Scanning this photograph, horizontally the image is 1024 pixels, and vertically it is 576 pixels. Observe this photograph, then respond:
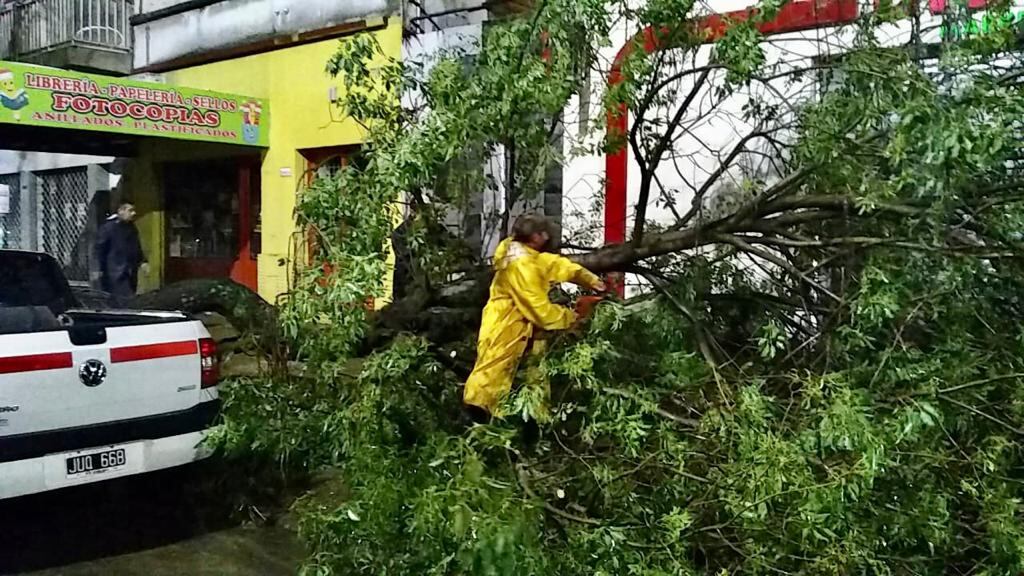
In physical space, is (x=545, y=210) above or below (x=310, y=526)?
above

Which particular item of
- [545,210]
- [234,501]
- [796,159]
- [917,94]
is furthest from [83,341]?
[917,94]

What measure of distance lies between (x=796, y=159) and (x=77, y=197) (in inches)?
531

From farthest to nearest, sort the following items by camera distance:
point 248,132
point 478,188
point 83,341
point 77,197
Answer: point 77,197
point 248,132
point 478,188
point 83,341

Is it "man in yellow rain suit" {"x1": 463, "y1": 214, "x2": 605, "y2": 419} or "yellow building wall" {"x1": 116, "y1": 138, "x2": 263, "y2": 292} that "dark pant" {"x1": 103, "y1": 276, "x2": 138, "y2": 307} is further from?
"man in yellow rain suit" {"x1": 463, "y1": 214, "x2": 605, "y2": 419}

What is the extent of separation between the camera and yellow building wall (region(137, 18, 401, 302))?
36.6 feet

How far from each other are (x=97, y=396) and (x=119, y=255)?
646 centimetres

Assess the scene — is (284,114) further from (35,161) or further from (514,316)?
(514,316)

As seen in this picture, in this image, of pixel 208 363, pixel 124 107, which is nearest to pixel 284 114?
pixel 124 107

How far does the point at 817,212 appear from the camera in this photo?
4.64 metres

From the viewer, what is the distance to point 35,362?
4.29 m

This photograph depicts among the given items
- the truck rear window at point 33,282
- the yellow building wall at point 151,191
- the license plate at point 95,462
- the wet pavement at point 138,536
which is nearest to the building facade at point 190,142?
the yellow building wall at point 151,191

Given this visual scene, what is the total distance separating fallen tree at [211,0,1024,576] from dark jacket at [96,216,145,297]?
6.14m

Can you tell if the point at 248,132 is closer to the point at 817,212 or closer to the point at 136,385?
the point at 136,385

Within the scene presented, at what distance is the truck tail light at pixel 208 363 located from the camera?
5.07 metres
